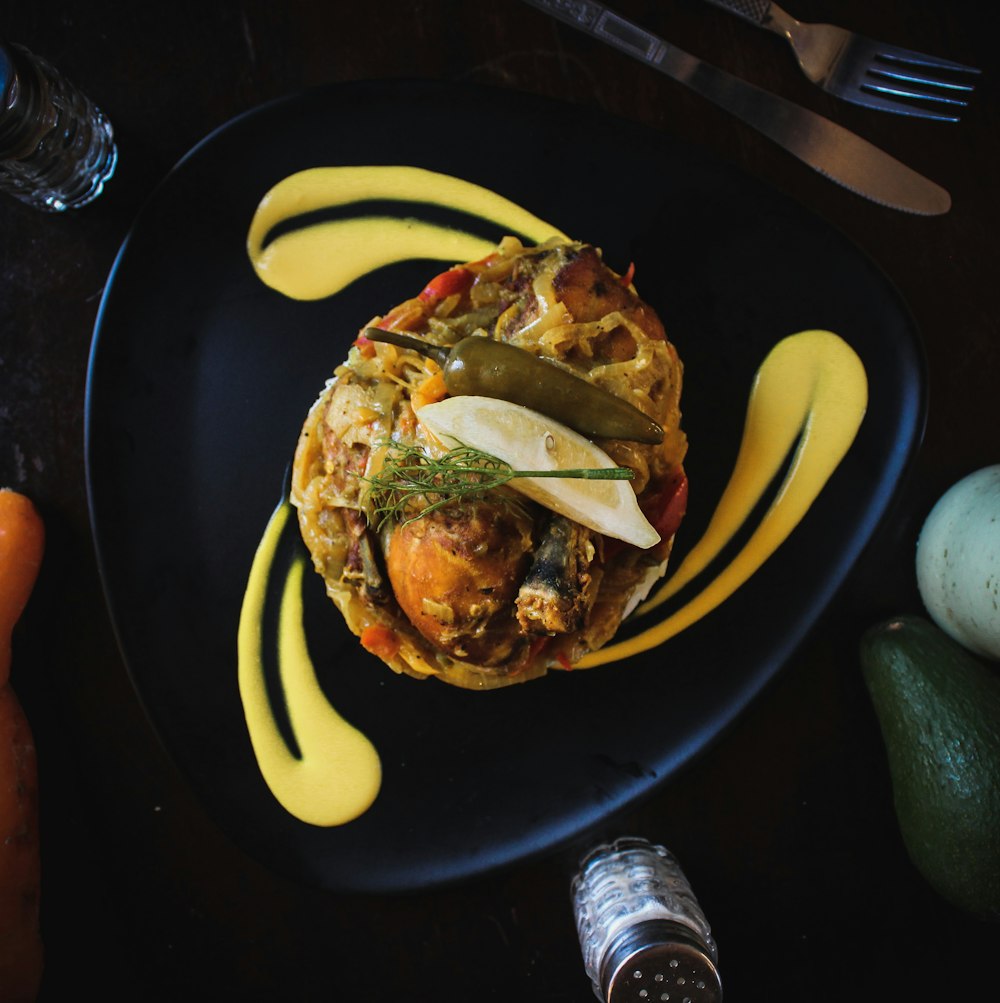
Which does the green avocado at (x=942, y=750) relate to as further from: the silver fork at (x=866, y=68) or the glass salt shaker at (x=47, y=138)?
the glass salt shaker at (x=47, y=138)

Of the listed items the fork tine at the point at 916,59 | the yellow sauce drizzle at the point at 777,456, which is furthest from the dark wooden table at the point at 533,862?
the yellow sauce drizzle at the point at 777,456

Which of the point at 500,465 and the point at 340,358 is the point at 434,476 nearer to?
the point at 500,465

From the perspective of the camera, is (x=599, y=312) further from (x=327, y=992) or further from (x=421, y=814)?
(x=327, y=992)

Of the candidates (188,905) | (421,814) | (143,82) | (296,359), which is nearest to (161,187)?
(143,82)

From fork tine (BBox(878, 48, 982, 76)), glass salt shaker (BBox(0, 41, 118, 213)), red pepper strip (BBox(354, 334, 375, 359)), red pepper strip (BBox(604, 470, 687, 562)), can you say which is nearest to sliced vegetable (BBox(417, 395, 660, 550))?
red pepper strip (BBox(604, 470, 687, 562))

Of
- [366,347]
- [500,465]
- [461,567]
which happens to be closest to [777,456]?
[500,465]
